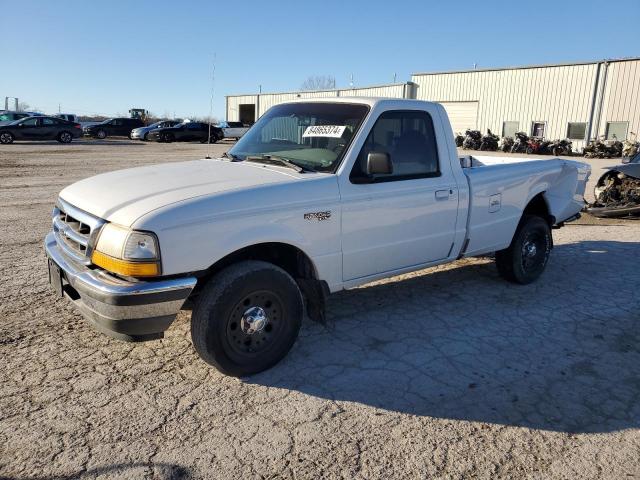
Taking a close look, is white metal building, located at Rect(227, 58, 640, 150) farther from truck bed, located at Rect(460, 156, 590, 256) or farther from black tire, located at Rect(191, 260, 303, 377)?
black tire, located at Rect(191, 260, 303, 377)

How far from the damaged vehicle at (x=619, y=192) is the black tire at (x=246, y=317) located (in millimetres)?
8653

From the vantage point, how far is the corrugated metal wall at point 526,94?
96.6 ft

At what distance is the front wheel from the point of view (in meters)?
26.3

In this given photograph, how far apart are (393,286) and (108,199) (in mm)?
3227

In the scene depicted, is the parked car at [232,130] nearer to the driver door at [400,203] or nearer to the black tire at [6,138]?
the black tire at [6,138]

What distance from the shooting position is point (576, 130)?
29875mm

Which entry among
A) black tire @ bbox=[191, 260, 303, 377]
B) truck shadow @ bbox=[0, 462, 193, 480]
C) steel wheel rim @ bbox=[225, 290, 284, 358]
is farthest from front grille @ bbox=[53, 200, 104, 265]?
truck shadow @ bbox=[0, 462, 193, 480]

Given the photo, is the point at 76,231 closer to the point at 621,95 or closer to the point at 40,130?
the point at 40,130

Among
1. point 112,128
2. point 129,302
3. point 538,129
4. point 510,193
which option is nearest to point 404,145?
point 510,193

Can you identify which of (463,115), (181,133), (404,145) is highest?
(463,115)

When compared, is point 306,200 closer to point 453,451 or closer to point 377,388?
point 377,388

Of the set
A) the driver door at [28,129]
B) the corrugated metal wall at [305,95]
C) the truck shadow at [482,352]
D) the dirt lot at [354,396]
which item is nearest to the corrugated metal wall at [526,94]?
the corrugated metal wall at [305,95]

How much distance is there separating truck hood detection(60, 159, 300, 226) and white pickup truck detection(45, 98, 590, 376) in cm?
1

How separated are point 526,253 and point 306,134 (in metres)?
3.05
